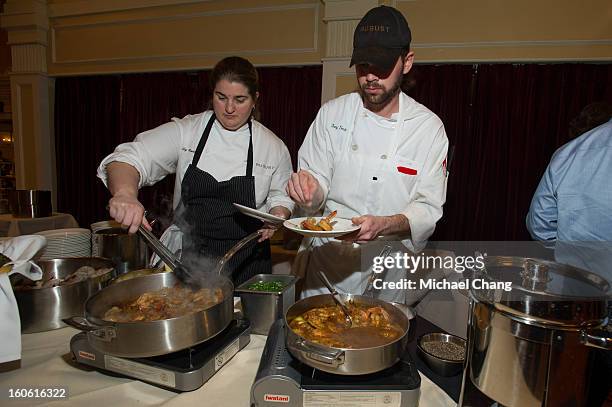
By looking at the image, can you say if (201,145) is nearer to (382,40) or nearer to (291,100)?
(382,40)

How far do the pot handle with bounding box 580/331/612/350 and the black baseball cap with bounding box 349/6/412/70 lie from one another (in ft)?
4.44

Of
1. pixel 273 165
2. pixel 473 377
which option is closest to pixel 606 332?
pixel 473 377

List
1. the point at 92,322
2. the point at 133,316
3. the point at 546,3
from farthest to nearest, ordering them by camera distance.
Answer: the point at 546,3 → the point at 133,316 → the point at 92,322

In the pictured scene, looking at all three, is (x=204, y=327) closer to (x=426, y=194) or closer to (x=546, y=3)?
(x=426, y=194)

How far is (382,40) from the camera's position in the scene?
1.69 metres

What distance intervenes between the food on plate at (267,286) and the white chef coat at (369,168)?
2.10ft

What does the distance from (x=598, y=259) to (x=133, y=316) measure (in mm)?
1509

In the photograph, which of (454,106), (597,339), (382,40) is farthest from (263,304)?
(454,106)

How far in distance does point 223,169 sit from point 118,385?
139 centimetres

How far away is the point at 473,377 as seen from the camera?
0.82 metres

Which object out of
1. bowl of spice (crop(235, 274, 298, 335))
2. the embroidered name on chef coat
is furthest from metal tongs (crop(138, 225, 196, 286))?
the embroidered name on chef coat

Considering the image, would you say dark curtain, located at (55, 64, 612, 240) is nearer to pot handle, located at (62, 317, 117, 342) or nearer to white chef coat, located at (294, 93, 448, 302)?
white chef coat, located at (294, 93, 448, 302)

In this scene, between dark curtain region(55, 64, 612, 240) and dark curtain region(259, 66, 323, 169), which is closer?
dark curtain region(55, 64, 612, 240)

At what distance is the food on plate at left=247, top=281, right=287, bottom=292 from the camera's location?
136 centimetres
